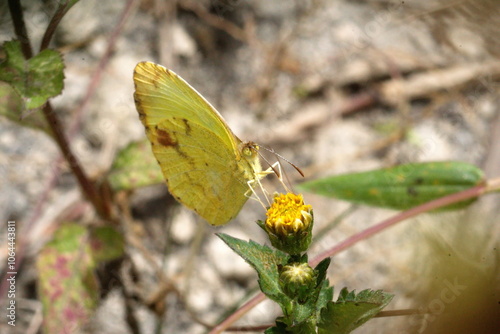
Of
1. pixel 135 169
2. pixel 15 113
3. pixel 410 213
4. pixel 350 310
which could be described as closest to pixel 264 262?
pixel 350 310

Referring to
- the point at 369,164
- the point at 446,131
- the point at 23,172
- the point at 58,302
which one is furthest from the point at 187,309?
the point at 446,131

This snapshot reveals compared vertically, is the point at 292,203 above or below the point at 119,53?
below

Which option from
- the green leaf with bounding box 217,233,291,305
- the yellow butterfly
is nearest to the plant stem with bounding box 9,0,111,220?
the yellow butterfly

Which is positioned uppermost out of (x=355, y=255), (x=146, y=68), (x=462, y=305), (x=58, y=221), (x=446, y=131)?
(x=146, y=68)

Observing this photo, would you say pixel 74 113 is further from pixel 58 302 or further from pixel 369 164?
pixel 369 164

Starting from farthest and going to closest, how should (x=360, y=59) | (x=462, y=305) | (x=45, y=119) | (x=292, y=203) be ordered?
(x=360, y=59), (x=45, y=119), (x=292, y=203), (x=462, y=305)

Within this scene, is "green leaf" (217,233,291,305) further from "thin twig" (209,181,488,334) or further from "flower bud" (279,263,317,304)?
"thin twig" (209,181,488,334)

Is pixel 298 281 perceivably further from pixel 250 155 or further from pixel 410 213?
pixel 410 213
